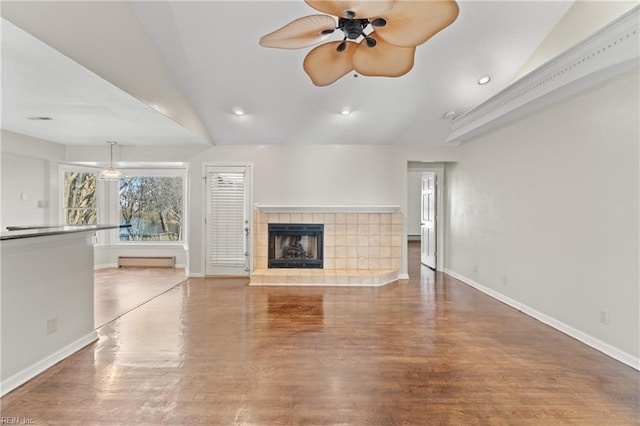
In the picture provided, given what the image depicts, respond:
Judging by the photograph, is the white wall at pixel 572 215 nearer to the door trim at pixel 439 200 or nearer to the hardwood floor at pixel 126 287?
the door trim at pixel 439 200

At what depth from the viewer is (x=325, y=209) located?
18.3 ft

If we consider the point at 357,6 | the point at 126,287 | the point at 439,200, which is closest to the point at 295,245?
the point at 126,287

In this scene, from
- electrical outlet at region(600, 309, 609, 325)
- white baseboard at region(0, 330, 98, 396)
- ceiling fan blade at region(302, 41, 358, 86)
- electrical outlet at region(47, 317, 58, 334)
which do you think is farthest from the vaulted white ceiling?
electrical outlet at region(600, 309, 609, 325)

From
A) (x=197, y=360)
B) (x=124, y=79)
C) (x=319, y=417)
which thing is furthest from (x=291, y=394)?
(x=124, y=79)

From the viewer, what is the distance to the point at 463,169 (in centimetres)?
557

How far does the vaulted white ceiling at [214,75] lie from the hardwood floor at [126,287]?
2458 millimetres

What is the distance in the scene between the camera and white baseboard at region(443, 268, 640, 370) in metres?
2.60

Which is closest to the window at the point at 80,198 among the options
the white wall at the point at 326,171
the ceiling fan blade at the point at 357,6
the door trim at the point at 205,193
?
the white wall at the point at 326,171

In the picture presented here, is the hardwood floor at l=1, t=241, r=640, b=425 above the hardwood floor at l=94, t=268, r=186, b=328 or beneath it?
beneath

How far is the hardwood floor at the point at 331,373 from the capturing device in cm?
197

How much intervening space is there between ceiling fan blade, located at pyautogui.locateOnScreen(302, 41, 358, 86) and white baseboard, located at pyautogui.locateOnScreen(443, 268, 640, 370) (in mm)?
3336

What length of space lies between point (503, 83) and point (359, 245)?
3.28m

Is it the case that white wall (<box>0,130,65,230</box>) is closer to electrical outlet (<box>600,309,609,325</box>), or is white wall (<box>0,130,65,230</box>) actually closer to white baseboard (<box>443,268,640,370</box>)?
white baseboard (<box>443,268,640,370</box>)

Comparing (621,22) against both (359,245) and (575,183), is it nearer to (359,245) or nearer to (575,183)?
(575,183)
